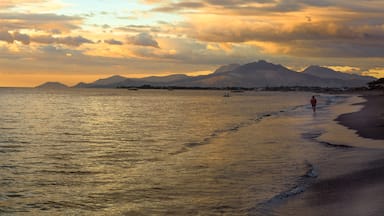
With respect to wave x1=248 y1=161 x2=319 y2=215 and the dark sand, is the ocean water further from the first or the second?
the dark sand

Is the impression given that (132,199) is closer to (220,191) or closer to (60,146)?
(220,191)

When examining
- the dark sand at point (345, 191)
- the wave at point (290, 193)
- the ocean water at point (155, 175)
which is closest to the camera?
the dark sand at point (345, 191)

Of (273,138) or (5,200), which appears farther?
(273,138)

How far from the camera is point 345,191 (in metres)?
14.5

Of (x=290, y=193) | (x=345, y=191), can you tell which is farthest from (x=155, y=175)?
(x=345, y=191)

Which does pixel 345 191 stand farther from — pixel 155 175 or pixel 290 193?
pixel 155 175

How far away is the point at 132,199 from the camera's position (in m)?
14.6

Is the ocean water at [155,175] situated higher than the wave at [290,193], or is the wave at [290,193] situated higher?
the wave at [290,193]

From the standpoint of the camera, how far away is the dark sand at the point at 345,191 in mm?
12328

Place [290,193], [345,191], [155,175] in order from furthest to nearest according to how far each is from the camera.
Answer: [155,175] < [290,193] < [345,191]

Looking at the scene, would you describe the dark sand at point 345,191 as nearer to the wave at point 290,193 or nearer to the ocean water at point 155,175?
the wave at point 290,193

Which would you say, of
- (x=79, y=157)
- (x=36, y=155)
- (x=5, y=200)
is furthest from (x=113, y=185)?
(x=36, y=155)

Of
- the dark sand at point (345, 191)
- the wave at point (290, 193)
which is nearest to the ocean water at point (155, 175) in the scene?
the wave at point (290, 193)

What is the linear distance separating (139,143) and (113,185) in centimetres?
1378
